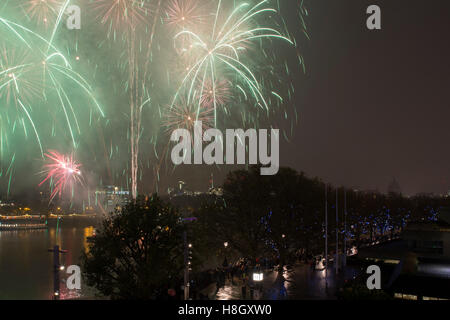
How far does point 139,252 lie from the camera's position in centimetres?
2023

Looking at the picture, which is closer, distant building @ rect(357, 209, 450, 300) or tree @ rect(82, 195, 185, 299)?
tree @ rect(82, 195, 185, 299)

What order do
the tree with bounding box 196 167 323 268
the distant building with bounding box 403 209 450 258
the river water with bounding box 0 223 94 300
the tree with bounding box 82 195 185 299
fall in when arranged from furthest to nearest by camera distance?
the river water with bounding box 0 223 94 300, the tree with bounding box 196 167 323 268, the distant building with bounding box 403 209 450 258, the tree with bounding box 82 195 185 299

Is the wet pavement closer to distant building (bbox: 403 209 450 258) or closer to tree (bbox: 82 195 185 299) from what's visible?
tree (bbox: 82 195 185 299)

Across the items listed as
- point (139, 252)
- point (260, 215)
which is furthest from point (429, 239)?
point (139, 252)

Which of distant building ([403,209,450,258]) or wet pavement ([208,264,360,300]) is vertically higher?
distant building ([403,209,450,258])


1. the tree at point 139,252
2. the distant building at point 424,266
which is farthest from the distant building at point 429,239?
the tree at point 139,252

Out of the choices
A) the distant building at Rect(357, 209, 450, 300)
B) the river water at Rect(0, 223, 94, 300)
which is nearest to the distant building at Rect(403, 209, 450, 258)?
the distant building at Rect(357, 209, 450, 300)

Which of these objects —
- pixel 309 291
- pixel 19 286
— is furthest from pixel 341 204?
pixel 19 286

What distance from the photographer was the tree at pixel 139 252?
19.1 metres

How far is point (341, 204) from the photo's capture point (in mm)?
50719

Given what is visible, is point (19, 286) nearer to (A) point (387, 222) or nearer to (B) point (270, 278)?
(B) point (270, 278)

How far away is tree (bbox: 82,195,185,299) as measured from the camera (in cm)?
1908
